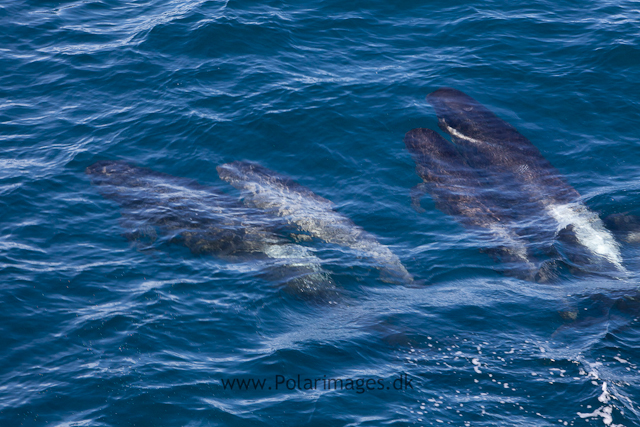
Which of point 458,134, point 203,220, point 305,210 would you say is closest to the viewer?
point 203,220

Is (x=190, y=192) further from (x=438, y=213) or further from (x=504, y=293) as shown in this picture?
(x=504, y=293)

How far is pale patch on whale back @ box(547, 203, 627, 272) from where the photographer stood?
14414 millimetres

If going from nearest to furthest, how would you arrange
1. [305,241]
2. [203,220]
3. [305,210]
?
[305,241]
[203,220]
[305,210]

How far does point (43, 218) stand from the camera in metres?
15.9

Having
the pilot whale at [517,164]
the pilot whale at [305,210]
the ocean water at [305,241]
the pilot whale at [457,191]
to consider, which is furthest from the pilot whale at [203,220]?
the pilot whale at [517,164]

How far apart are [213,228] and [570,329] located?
8.63m

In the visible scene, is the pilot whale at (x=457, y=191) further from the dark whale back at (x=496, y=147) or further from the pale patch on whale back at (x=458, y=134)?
the dark whale back at (x=496, y=147)

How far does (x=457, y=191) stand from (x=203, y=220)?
6.81 meters

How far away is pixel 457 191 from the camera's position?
16.5 meters

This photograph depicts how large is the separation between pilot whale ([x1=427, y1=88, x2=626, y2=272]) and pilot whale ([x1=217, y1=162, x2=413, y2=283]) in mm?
4161

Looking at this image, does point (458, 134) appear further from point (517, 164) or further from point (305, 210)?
point (305, 210)

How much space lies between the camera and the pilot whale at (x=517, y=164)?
14.9m

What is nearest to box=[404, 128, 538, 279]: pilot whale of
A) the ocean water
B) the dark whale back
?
the ocean water

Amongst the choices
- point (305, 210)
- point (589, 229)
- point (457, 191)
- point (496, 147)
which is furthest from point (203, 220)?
point (589, 229)
